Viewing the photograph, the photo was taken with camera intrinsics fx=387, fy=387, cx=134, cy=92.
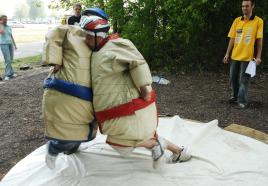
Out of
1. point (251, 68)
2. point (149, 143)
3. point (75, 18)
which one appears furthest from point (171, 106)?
point (149, 143)

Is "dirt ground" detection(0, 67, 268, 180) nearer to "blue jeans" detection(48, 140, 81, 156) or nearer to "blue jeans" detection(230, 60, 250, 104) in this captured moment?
"blue jeans" detection(230, 60, 250, 104)

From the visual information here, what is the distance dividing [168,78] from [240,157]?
16.1 feet

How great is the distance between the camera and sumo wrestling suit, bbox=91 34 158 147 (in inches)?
112

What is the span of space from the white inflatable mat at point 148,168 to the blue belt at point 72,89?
0.76 m

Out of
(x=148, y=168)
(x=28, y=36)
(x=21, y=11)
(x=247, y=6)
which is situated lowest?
(x=28, y=36)

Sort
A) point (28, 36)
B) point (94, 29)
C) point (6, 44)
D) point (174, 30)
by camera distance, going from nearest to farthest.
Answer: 1. point (94, 29)
2. point (174, 30)
3. point (6, 44)
4. point (28, 36)

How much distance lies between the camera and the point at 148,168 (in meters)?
3.36

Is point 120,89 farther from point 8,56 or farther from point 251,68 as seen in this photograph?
point 8,56

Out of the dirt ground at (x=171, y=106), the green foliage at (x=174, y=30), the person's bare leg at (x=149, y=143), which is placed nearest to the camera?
the person's bare leg at (x=149, y=143)

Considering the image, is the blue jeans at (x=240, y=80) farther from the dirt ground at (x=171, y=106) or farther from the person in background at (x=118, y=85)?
the person in background at (x=118, y=85)

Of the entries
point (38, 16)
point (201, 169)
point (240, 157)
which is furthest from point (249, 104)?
point (38, 16)

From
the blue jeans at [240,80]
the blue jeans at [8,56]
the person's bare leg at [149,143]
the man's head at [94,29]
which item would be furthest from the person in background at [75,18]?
the blue jeans at [8,56]

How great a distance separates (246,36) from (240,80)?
66cm

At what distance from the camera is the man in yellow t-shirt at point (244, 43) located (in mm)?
5527
